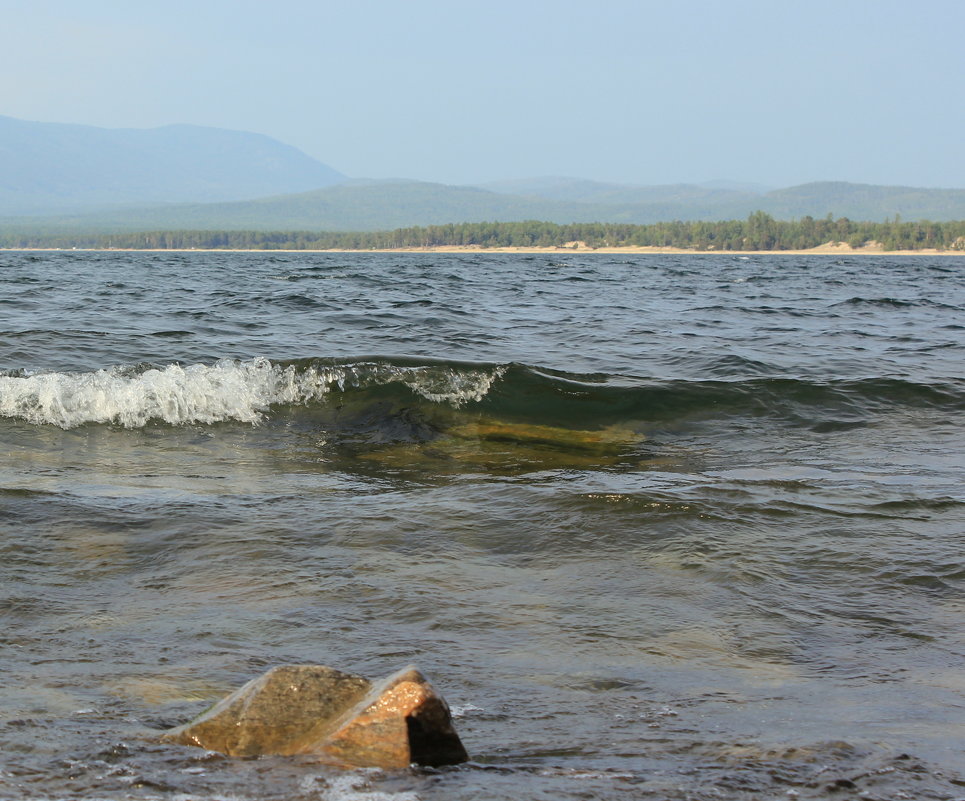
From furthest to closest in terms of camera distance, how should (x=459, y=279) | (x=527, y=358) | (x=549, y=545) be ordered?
(x=459, y=279) < (x=527, y=358) < (x=549, y=545)

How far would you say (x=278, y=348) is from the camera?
15016mm

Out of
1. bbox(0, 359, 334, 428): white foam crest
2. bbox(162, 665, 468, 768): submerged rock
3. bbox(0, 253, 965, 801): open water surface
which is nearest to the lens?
bbox(162, 665, 468, 768): submerged rock

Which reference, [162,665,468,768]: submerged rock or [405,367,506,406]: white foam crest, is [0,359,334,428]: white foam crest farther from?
[162,665,468,768]: submerged rock

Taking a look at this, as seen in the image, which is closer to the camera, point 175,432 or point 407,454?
point 407,454

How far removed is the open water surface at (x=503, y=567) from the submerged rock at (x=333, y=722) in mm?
81

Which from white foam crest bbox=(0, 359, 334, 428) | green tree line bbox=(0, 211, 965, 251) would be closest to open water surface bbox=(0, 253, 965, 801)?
white foam crest bbox=(0, 359, 334, 428)

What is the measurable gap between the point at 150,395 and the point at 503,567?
6.42 meters

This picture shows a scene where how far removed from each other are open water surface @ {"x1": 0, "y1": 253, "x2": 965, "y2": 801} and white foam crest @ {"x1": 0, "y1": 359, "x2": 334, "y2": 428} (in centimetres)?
4

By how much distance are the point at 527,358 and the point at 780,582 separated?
31.5ft

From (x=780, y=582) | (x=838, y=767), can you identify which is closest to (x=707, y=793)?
(x=838, y=767)

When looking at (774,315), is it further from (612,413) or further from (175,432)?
(175,432)

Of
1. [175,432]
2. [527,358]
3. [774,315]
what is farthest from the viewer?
[774,315]

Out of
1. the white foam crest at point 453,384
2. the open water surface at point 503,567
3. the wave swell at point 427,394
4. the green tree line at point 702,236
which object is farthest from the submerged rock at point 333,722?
the green tree line at point 702,236

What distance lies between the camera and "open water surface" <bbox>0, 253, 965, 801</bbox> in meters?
3.28
